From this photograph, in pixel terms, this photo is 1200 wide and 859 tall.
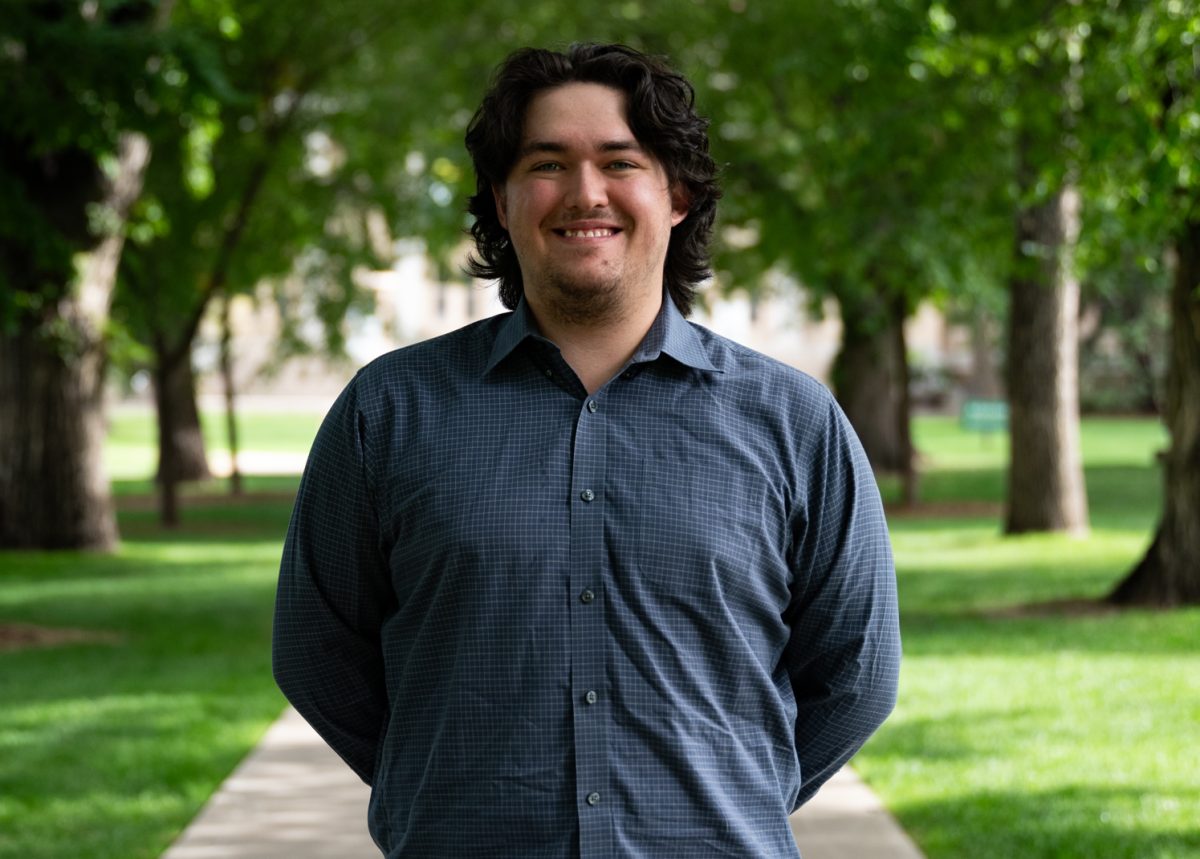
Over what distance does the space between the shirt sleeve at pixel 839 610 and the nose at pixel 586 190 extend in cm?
49

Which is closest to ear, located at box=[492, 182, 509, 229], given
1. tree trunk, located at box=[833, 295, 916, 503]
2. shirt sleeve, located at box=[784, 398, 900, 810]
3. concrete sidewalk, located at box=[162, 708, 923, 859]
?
shirt sleeve, located at box=[784, 398, 900, 810]

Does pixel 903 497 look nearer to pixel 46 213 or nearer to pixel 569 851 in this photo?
pixel 46 213

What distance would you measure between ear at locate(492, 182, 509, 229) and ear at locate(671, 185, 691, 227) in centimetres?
28

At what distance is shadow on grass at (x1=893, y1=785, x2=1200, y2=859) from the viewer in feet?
19.7

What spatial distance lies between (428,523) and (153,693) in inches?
299

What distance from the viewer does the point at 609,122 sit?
107 inches

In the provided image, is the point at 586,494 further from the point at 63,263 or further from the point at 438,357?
the point at 63,263

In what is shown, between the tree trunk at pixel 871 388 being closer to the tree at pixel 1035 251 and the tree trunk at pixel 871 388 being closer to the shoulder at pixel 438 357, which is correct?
the tree at pixel 1035 251

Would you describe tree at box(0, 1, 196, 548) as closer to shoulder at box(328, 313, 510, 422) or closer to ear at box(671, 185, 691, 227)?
ear at box(671, 185, 691, 227)

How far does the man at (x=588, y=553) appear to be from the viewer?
252cm

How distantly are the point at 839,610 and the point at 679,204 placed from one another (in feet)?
2.46

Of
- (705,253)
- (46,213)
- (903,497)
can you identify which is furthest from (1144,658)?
(903,497)

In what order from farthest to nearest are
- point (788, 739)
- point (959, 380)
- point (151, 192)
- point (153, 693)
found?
1. point (959, 380)
2. point (151, 192)
3. point (153, 693)
4. point (788, 739)

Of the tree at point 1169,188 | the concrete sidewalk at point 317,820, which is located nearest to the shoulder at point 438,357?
the concrete sidewalk at point 317,820
